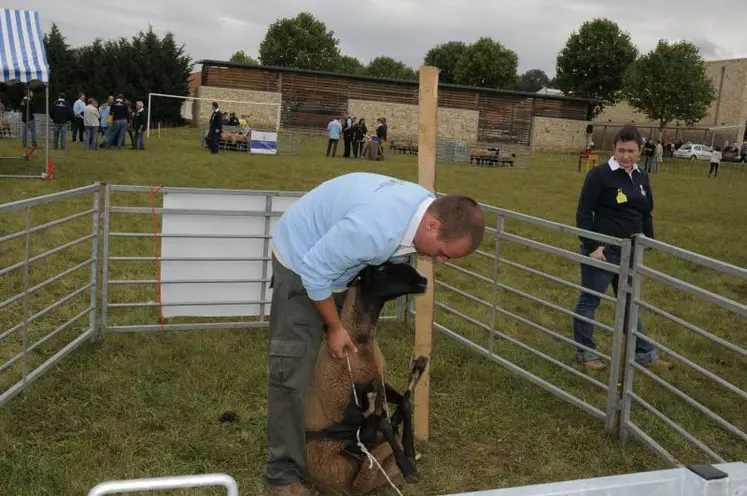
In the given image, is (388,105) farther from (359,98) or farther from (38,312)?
(38,312)

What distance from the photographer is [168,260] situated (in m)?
6.27

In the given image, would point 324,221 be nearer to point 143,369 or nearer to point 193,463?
point 193,463

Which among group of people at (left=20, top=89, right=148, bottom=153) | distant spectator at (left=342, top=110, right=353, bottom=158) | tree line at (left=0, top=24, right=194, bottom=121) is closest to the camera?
group of people at (left=20, top=89, right=148, bottom=153)

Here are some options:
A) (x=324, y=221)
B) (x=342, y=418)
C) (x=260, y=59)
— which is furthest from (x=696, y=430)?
(x=260, y=59)

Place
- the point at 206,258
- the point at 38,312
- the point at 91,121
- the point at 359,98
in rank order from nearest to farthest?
the point at 38,312, the point at 206,258, the point at 91,121, the point at 359,98

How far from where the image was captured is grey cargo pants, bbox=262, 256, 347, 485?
3512mm

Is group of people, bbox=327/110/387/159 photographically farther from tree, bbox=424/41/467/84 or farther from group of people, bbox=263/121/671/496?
tree, bbox=424/41/467/84

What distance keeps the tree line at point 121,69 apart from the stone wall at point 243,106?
1542 millimetres

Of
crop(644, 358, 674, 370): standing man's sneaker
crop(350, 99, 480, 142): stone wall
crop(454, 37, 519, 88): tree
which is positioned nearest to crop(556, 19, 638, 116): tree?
crop(454, 37, 519, 88): tree

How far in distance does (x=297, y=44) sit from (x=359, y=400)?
95116mm

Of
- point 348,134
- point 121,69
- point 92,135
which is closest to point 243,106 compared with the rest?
point 121,69

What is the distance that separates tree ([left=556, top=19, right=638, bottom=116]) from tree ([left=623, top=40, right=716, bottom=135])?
10.9m

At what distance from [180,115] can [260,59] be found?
5156cm

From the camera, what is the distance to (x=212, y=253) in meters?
6.46
